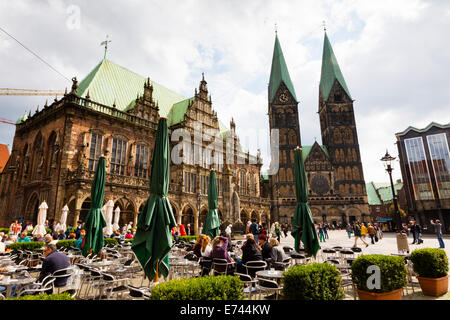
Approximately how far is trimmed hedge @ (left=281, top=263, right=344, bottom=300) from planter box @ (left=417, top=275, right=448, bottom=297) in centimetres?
291

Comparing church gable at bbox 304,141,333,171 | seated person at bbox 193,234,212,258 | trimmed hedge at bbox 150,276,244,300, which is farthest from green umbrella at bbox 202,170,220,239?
church gable at bbox 304,141,333,171

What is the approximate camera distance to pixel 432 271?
5586 mm

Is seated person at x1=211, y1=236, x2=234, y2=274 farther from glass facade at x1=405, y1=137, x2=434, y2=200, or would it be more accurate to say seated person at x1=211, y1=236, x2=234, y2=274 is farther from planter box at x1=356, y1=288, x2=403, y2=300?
glass facade at x1=405, y1=137, x2=434, y2=200

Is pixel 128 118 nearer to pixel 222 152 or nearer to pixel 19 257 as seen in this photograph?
pixel 222 152

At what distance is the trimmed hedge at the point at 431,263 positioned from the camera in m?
5.55

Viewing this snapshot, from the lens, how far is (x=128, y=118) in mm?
25297

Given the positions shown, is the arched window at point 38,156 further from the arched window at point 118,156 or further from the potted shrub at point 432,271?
the potted shrub at point 432,271

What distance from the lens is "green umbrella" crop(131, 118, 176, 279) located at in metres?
5.55

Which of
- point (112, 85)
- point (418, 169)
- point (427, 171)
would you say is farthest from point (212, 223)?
point (427, 171)

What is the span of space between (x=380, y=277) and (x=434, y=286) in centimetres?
221

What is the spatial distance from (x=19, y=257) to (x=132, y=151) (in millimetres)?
16302

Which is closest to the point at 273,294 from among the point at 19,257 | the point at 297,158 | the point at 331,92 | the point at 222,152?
the point at 297,158

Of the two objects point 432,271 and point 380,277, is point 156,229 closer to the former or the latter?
point 380,277

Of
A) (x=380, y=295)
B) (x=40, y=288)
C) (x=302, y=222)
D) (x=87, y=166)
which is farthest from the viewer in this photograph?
(x=87, y=166)
